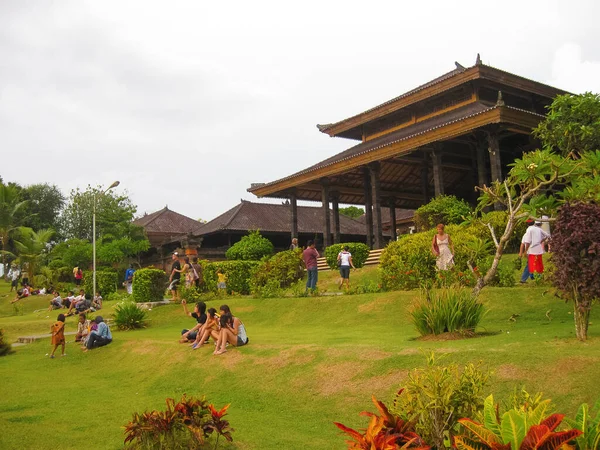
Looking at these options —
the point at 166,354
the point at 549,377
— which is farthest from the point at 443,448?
the point at 166,354

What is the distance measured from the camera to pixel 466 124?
20328 mm

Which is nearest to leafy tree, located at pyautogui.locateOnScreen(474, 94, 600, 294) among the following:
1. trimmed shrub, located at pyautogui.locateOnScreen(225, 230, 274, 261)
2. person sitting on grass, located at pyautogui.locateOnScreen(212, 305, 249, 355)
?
person sitting on grass, located at pyautogui.locateOnScreen(212, 305, 249, 355)

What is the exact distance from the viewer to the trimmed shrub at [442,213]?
19.3 meters

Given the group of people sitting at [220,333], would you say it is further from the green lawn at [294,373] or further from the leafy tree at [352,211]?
the leafy tree at [352,211]

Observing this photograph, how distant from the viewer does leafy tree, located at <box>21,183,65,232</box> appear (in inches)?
1998

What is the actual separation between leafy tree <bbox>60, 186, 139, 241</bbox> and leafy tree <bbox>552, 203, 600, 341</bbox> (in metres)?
29.6

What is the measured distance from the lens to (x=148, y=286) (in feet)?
63.8

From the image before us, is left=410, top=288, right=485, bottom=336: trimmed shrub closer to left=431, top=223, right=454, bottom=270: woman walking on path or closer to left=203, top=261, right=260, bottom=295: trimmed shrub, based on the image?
A: left=431, top=223, right=454, bottom=270: woman walking on path

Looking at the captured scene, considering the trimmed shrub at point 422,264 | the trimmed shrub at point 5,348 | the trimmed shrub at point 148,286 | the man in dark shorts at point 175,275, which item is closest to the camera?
the trimmed shrub at point 422,264

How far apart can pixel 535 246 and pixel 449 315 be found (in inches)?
146

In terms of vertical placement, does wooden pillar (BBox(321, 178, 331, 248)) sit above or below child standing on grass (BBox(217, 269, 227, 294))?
above

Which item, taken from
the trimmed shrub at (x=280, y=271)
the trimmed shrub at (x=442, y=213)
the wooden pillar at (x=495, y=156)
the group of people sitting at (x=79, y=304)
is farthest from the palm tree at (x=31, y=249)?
the wooden pillar at (x=495, y=156)

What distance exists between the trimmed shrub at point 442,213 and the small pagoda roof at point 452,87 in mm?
6006

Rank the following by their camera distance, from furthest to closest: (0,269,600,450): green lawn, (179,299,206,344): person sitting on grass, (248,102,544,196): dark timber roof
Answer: (248,102,544,196): dark timber roof → (179,299,206,344): person sitting on grass → (0,269,600,450): green lawn
